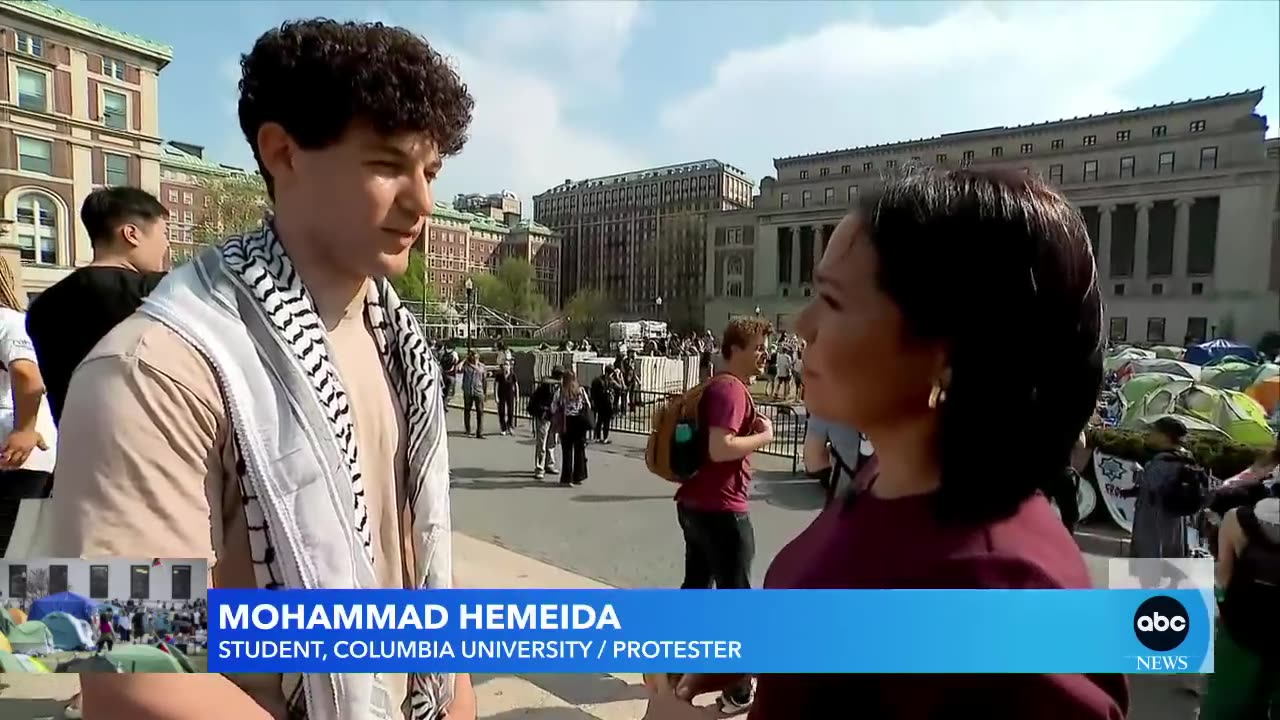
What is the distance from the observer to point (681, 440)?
211 cm

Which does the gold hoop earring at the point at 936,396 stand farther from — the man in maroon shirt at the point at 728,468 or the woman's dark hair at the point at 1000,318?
the man in maroon shirt at the point at 728,468

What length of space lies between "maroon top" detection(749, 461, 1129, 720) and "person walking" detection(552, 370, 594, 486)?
4.12m

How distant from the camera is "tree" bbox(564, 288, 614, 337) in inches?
86.2

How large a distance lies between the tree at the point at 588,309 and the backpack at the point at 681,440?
439 millimetres

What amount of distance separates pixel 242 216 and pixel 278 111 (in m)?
0.49

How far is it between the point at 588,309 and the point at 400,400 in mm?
1330

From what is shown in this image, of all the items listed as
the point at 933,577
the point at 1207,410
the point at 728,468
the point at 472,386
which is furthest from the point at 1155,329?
the point at 472,386

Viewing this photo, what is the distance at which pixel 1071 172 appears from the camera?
1258 millimetres

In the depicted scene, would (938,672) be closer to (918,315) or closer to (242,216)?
(918,315)

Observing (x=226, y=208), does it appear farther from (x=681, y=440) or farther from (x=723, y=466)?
(x=723, y=466)

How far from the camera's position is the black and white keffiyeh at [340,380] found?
83cm

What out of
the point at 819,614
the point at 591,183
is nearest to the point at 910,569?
the point at 819,614

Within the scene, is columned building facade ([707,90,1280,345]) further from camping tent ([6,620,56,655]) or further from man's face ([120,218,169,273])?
camping tent ([6,620,56,655])

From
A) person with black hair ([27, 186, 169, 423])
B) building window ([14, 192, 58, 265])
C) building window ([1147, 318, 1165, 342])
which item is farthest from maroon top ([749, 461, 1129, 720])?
building window ([14, 192, 58, 265])
